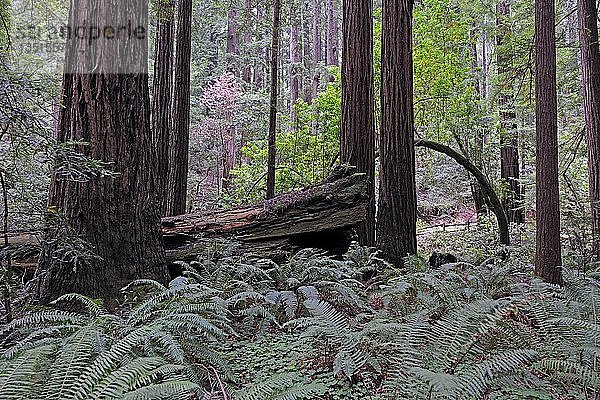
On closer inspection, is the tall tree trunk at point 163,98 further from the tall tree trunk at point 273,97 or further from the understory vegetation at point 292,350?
the understory vegetation at point 292,350

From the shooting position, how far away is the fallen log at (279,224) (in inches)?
238

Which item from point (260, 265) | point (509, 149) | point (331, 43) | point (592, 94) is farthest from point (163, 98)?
point (331, 43)

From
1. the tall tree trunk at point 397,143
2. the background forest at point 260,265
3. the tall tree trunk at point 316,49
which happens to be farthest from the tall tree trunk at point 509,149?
the tall tree trunk at point 316,49

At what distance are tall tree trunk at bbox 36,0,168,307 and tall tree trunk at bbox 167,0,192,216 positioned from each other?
4716mm

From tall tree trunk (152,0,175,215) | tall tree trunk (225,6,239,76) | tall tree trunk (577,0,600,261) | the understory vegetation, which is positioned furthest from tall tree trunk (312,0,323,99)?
the understory vegetation

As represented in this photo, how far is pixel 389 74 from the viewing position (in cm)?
838

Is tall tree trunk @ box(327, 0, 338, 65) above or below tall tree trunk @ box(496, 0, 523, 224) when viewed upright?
above

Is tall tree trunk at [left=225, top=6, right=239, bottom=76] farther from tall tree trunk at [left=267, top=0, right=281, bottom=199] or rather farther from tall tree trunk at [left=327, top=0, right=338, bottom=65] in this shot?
tall tree trunk at [left=267, top=0, right=281, bottom=199]

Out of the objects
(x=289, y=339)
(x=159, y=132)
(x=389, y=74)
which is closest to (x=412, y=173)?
(x=389, y=74)

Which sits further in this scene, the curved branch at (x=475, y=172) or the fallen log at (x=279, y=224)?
the curved branch at (x=475, y=172)

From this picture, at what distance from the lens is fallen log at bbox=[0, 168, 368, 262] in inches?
238

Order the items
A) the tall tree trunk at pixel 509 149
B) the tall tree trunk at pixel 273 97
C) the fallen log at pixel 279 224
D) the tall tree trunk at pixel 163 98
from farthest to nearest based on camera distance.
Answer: the tall tree trunk at pixel 509 149 → the tall tree trunk at pixel 273 97 → the tall tree trunk at pixel 163 98 → the fallen log at pixel 279 224

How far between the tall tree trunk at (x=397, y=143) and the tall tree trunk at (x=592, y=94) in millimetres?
2997

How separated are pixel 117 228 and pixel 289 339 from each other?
181 centimetres
